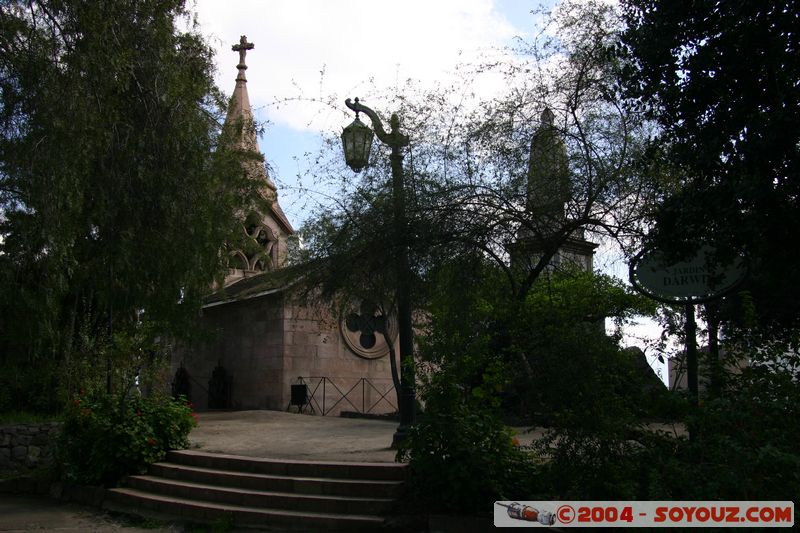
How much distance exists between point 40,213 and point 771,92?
772cm

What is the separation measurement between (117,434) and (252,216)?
10018 mm

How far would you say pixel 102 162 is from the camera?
390 inches

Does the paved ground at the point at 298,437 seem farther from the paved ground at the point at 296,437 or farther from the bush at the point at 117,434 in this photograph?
the bush at the point at 117,434

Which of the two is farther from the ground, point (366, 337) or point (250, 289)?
point (250, 289)

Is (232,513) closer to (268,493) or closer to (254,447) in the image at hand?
(268,493)

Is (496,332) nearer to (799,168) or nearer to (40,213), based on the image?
(799,168)

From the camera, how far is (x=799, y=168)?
6.66 metres

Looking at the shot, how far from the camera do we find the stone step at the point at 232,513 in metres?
8.09

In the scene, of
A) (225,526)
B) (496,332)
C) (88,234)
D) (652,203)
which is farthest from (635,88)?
(88,234)

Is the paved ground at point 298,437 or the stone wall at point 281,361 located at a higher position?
the stone wall at point 281,361

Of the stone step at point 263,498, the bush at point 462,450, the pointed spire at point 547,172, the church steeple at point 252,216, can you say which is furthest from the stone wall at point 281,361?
the bush at point 462,450

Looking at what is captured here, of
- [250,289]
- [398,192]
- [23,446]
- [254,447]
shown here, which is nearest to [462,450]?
[398,192]

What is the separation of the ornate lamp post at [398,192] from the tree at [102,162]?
7.30 ft

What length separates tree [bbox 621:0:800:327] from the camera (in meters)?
6.82
